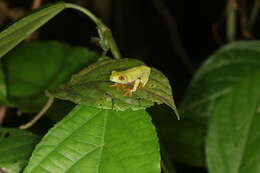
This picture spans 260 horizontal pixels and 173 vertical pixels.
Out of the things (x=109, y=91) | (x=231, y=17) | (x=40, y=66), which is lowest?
(x=40, y=66)

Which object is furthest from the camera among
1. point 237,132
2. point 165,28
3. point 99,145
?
point 165,28

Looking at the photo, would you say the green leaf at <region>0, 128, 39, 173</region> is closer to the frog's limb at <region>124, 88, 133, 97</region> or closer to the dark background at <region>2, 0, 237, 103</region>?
the frog's limb at <region>124, 88, 133, 97</region>

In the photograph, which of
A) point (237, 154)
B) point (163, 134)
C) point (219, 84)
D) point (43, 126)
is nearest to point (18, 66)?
point (43, 126)

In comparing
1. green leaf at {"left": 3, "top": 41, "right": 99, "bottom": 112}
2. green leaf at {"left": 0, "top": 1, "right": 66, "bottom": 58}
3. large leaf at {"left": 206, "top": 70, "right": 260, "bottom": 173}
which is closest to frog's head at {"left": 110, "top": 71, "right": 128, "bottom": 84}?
green leaf at {"left": 0, "top": 1, "right": 66, "bottom": 58}

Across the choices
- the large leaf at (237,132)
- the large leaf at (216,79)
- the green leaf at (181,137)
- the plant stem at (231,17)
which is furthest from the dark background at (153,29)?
the large leaf at (237,132)

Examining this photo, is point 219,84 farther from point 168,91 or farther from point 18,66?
point 168,91

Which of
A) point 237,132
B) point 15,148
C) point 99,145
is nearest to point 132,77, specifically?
point 99,145

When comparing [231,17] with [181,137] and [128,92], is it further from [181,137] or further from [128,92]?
[128,92]

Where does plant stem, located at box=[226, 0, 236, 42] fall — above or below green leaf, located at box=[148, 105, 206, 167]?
above
